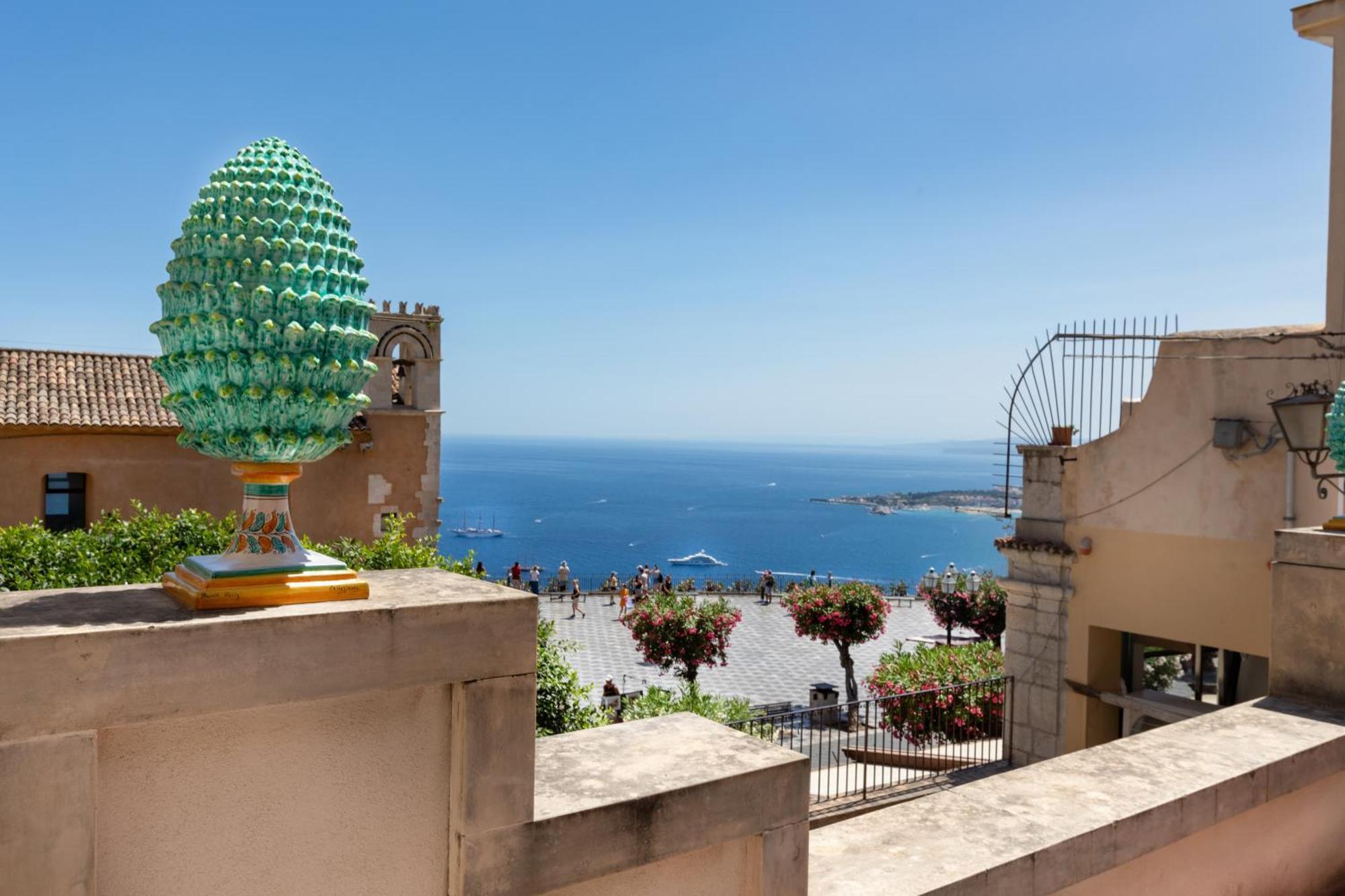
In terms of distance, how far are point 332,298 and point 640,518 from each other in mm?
159201

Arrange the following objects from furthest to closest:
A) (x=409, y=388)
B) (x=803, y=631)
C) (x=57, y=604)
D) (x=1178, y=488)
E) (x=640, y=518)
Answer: (x=640, y=518), (x=803, y=631), (x=409, y=388), (x=1178, y=488), (x=57, y=604)

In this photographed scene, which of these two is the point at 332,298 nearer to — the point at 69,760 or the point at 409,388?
the point at 69,760

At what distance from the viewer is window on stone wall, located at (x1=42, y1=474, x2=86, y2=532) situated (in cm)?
1673

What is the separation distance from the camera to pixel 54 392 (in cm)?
1697

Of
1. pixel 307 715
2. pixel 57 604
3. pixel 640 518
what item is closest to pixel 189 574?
pixel 57 604

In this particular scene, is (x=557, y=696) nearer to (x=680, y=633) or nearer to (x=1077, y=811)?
(x=1077, y=811)

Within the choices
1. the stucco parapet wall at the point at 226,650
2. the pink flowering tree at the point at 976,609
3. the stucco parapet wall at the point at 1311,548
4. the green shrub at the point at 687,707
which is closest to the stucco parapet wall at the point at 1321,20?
the stucco parapet wall at the point at 1311,548

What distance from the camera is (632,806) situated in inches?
95.5

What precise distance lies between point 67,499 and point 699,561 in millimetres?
96780

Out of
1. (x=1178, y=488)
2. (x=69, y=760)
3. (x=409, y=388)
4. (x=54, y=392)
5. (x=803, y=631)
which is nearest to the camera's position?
(x=69, y=760)

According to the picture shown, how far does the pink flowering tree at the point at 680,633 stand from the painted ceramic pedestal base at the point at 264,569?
19.9m

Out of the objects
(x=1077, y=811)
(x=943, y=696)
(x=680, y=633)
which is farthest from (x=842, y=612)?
(x=1077, y=811)

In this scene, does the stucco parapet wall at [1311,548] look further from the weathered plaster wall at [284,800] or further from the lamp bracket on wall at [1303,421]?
the lamp bracket on wall at [1303,421]

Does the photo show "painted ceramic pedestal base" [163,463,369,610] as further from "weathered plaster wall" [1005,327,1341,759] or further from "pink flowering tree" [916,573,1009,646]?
"pink flowering tree" [916,573,1009,646]
